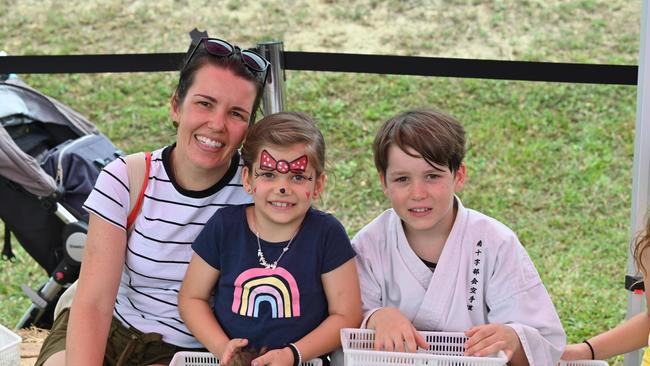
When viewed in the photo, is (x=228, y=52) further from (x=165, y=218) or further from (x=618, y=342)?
(x=618, y=342)

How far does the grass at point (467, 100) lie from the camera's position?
6172 millimetres

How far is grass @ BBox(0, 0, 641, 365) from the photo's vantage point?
6.17m

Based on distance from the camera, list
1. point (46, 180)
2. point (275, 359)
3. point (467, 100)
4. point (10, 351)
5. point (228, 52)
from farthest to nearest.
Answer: point (467, 100) → point (46, 180) → point (10, 351) → point (228, 52) → point (275, 359)

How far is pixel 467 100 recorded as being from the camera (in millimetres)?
7660

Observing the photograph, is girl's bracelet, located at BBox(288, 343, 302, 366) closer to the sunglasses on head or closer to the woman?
the woman

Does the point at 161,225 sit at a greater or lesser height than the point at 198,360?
greater

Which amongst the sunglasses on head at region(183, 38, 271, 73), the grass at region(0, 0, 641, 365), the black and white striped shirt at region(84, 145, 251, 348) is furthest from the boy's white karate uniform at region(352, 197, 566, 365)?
the grass at region(0, 0, 641, 365)

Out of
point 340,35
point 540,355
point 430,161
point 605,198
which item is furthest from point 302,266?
point 340,35

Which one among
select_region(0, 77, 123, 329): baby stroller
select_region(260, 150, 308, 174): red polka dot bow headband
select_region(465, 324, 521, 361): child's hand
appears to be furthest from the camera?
select_region(0, 77, 123, 329): baby stroller

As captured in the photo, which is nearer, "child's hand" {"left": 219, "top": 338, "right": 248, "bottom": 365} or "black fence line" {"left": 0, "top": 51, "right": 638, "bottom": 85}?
"child's hand" {"left": 219, "top": 338, "right": 248, "bottom": 365}

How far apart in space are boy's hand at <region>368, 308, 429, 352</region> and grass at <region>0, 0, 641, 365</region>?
8.01ft

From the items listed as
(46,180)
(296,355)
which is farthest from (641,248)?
(46,180)

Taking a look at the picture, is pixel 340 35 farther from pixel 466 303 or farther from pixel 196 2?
pixel 466 303

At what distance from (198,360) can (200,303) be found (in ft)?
0.57
